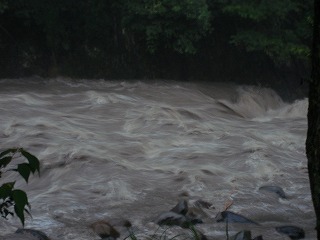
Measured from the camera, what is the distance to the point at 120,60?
2006cm

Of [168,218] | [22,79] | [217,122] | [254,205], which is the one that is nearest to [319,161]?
[168,218]

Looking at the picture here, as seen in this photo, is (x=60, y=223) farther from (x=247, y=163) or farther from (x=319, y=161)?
(x=319, y=161)

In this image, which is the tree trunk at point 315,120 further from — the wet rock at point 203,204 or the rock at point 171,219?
the wet rock at point 203,204

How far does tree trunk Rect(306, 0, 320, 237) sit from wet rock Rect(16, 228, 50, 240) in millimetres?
4004

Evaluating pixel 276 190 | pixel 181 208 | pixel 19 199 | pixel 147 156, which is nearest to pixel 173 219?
pixel 181 208

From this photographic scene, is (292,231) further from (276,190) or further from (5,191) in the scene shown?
(5,191)

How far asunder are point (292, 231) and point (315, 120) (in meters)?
4.37

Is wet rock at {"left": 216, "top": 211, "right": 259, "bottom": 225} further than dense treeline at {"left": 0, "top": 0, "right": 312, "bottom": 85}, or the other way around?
dense treeline at {"left": 0, "top": 0, "right": 312, "bottom": 85}

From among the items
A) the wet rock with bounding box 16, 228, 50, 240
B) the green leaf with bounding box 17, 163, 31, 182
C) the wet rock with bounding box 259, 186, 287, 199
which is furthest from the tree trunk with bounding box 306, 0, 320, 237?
the wet rock with bounding box 259, 186, 287, 199

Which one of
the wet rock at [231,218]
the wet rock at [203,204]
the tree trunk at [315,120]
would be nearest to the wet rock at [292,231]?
the wet rock at [231,218]

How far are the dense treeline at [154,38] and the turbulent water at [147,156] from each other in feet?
6.00

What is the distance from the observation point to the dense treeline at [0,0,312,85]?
19.1 metres

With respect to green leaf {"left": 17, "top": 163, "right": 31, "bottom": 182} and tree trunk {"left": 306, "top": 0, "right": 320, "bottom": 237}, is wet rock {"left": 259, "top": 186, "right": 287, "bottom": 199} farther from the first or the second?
green leaf {"left": 17, "top": 163, "right": 31, "bottom": 182}

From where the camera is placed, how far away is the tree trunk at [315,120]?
10.0 feet
